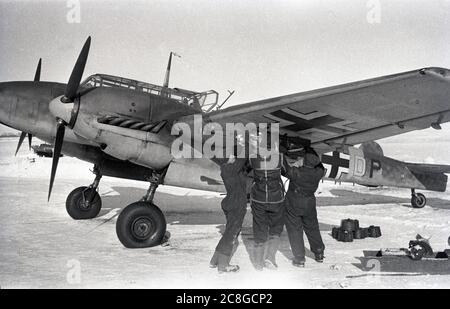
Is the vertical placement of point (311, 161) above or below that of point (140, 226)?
above

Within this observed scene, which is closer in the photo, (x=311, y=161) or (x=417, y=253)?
(x=417, y=253)

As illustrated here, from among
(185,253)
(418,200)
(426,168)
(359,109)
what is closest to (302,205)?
(359,109)

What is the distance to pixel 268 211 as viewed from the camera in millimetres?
5043

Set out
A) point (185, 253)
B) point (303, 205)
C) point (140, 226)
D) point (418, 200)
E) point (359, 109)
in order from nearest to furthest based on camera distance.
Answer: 1. point (303, 205)
2. point (359, 109)
3. point (185, 253)
4. point (140, 226)
5. point (418, 200)

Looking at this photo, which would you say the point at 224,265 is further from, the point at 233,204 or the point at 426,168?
the point at 426,168

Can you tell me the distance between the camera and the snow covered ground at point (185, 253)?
4332mm

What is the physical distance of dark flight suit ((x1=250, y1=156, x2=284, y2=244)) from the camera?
500cm

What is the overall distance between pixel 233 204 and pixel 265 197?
42 centimetres

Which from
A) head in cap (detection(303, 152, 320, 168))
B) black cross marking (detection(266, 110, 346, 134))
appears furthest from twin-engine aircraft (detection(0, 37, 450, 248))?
head in cap (detection(303, 152, 320, 168))

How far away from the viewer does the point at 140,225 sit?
586 centimetres

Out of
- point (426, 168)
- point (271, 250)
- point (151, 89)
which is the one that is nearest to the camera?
point (271, 250)
